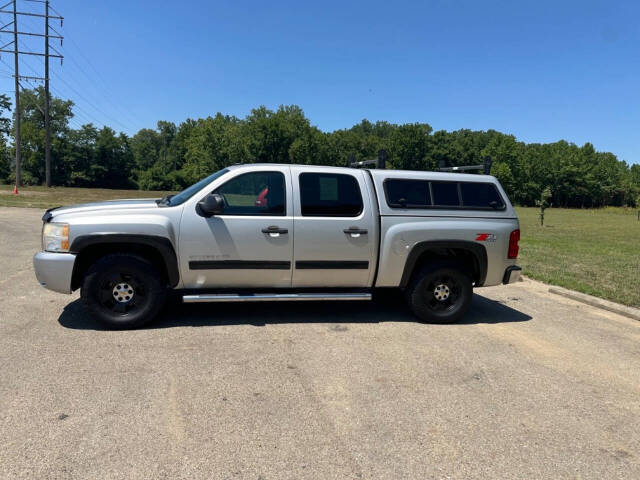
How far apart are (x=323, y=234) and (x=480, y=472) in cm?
305

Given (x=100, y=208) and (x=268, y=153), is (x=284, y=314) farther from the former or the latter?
(x=268, y=153)

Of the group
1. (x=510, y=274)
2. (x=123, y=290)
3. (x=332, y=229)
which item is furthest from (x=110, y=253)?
(x=510, y=274)

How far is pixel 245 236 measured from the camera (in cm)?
501

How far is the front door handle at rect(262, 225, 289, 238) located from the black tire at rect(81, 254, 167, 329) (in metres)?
1.30

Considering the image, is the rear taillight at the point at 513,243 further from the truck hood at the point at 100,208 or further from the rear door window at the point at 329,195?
the truck hood at the point at 100,208

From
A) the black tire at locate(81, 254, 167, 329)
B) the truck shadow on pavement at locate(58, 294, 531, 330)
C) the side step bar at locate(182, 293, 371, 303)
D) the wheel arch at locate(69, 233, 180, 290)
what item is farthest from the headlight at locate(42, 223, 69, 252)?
the side step bar at locate(182, 293, 371, 303)

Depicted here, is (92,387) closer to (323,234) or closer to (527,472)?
(323,234)

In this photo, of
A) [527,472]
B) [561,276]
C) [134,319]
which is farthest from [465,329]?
[561,276]

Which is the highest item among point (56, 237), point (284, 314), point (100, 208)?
point (100, 208)

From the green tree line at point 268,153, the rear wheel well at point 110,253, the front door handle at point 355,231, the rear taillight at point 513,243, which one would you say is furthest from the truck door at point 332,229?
the green tree line at point 268,153

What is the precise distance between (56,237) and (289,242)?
2.52 meters

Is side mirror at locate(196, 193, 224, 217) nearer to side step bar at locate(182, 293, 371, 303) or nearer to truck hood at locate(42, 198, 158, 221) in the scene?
truck hood at locate(42, 198, 158, 221)

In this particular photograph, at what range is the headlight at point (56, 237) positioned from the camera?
15.6 ft

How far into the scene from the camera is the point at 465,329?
5.53 meters
